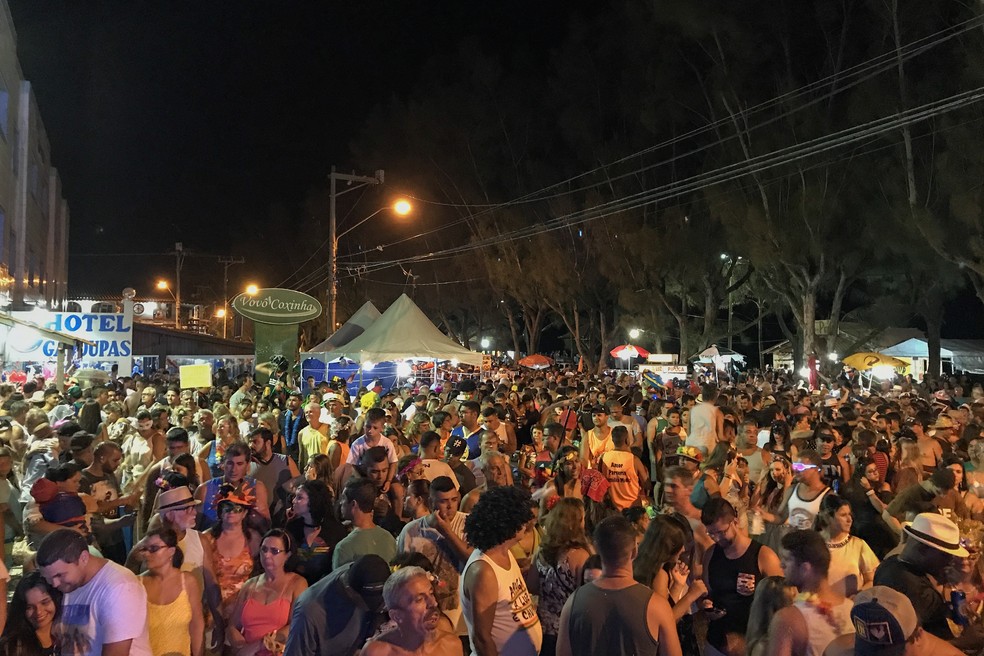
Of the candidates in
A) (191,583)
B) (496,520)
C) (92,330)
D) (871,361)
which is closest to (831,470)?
(496,520)

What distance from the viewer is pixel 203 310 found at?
217 ft

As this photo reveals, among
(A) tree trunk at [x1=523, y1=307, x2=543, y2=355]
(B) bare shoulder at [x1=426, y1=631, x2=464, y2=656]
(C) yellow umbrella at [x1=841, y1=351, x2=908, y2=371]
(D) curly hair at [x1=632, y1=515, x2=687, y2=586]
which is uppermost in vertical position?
(A) tree trunk at [x1=523, y1=307, x2=543, y2=355]

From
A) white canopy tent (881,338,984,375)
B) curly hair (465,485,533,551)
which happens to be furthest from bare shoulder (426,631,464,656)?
white canopy tent (881,338,984,375)

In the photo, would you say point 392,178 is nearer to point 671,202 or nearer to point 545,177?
point 545,177

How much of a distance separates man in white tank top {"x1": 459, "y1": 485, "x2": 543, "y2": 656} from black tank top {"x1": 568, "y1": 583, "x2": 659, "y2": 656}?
0.39 metres

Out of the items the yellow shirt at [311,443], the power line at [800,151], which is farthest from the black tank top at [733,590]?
the power line at [800,151]

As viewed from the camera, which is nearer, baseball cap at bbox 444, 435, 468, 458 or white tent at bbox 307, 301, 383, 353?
baseball cap at bbox 444, 435, 468, 458

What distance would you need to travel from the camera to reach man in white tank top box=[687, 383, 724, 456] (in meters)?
8.73

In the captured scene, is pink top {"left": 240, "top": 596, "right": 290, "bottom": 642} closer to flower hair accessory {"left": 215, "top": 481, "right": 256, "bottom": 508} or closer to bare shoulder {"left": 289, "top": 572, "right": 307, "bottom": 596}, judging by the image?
bare shoulder {"left": 289, "top": 572, "right": 307, "bottom": 596}

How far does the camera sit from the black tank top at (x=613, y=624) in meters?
2.90

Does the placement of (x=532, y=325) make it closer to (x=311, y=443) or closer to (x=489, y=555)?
(x=311, y=443)

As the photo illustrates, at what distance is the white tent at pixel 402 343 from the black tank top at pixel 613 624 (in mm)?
14573

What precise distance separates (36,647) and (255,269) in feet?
173

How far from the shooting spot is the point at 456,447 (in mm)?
7188
